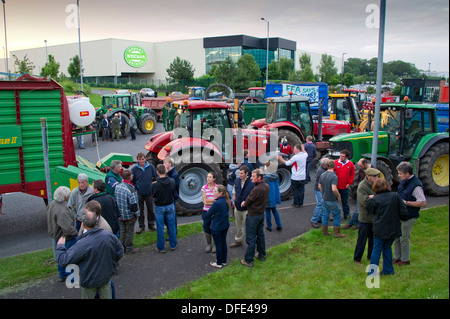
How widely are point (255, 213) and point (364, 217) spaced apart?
1643 mm

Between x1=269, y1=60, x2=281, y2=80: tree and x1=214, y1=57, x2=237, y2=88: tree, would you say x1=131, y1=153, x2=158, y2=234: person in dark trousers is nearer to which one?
x1=214, y1=57, x2=237, y2=88: tree

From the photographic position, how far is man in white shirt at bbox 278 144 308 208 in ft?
26.2

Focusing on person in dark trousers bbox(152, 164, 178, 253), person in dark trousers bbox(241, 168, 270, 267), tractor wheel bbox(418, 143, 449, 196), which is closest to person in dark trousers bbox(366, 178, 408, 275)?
person in dark trousers bbox(241, 168, 270, 267)

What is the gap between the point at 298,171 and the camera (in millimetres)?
8086

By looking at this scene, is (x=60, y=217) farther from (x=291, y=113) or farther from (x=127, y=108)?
(x=127, y=108)

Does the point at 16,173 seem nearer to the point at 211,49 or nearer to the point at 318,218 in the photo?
the point at 318,218

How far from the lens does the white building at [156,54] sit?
5741 centimetres

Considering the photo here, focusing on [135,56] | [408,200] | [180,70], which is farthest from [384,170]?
[135,56]

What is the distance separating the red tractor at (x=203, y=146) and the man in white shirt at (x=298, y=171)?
55 centimetres

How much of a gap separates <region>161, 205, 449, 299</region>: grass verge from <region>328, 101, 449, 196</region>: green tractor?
9.71 ft
